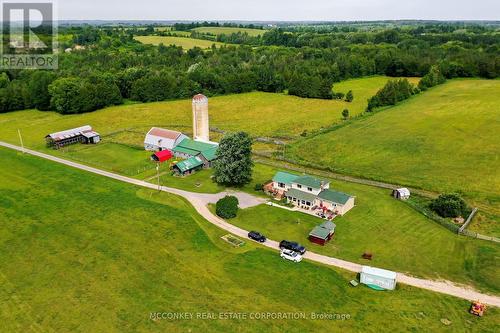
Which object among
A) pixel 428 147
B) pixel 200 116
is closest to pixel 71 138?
pixel 200 116

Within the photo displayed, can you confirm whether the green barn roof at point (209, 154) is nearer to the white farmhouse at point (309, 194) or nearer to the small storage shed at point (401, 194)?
the white farmhouse at point (309, 194)

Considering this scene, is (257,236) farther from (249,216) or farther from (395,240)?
(395,240)

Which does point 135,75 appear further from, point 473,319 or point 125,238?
→ point 473,319

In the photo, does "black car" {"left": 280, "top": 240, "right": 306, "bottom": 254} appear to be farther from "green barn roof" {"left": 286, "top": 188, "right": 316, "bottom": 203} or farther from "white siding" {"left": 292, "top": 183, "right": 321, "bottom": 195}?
"white siding" {"left": 292, "top": 183, "right": 321, "bottom": 195}

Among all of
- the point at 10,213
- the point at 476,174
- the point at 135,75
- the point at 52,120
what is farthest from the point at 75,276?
the point at 135,75

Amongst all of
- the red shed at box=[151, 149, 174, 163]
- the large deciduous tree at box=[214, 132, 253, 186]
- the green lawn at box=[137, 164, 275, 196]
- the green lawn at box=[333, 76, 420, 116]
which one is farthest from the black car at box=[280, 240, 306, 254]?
the green lawn at box=[333, 76, 420, 116]
